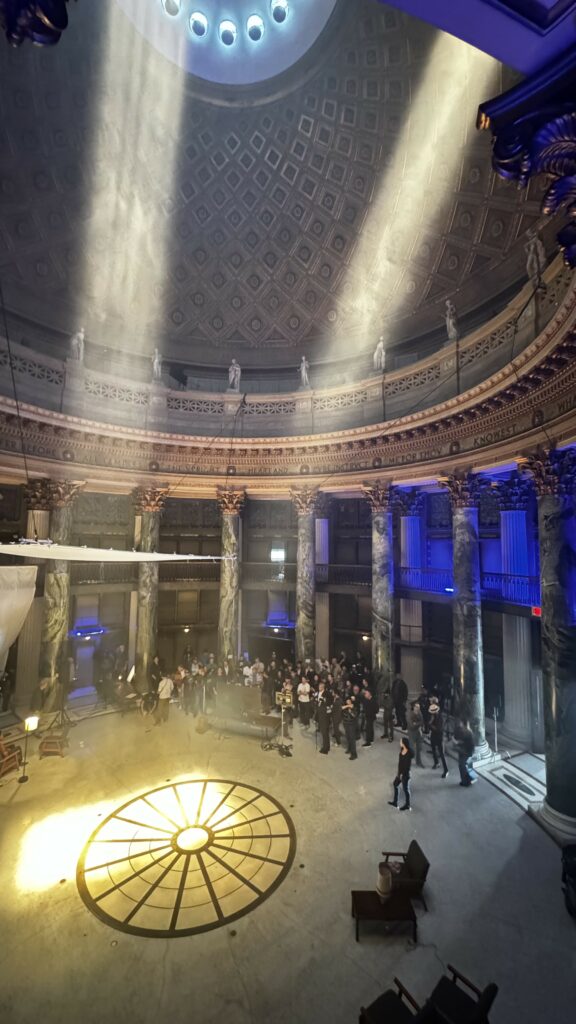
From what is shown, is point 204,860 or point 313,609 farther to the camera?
point 313,609

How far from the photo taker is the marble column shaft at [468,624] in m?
12.7

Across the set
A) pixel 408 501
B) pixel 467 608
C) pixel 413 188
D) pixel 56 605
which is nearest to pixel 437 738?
pixel 467 608

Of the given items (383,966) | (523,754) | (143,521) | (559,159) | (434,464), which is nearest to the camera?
(559,159)

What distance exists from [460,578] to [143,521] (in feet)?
36.1

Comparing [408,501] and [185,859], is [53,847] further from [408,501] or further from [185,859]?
[408,501]

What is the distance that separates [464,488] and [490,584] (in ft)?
11.0

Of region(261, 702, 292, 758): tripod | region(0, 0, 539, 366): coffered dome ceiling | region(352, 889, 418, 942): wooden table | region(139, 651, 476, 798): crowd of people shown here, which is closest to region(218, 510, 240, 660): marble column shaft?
region(139, 651, 476, 798): crowd of people

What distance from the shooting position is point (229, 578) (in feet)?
56.2

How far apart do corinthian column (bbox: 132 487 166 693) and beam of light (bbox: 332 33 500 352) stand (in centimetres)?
966

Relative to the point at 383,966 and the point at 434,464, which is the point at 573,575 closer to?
the point at 434,464

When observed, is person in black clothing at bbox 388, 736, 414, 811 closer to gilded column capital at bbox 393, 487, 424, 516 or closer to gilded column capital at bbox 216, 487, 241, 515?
gilded column capital at bbox 393, 487, 424, 516

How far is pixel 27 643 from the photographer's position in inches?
589

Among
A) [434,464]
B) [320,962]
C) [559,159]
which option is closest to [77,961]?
[320,962]

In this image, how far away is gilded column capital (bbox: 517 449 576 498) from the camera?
10.1 meters
